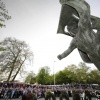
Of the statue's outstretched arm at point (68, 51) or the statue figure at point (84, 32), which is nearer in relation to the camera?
the statue figure at point (84, 32)

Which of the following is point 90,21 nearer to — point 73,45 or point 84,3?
point 84,3

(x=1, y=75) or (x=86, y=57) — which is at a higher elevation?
(x=1, y=75)

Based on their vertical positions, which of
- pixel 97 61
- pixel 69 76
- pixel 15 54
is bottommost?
pixel 97 61

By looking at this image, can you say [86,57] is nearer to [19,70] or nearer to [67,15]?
[67,15]

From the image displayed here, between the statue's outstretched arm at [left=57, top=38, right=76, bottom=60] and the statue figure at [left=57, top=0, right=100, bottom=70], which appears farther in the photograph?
the statue's outstretched arm at [left=57, top=38, right=76, bottom=60]

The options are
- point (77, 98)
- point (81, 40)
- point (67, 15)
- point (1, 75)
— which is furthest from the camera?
point (1, 75)

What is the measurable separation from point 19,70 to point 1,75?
401 cm

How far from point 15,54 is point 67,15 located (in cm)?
3139

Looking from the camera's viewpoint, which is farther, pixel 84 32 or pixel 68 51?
pixel 68 51

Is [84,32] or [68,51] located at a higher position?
[84,32]

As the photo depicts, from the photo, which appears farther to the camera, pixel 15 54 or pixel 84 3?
pixel 15 54

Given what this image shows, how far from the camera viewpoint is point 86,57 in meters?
6.25

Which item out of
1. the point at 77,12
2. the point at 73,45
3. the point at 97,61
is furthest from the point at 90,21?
the point at 97,61

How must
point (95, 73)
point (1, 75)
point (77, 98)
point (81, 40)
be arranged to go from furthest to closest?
point (95, 73), point (1, 75), point (77, 98), point (81, 40)
